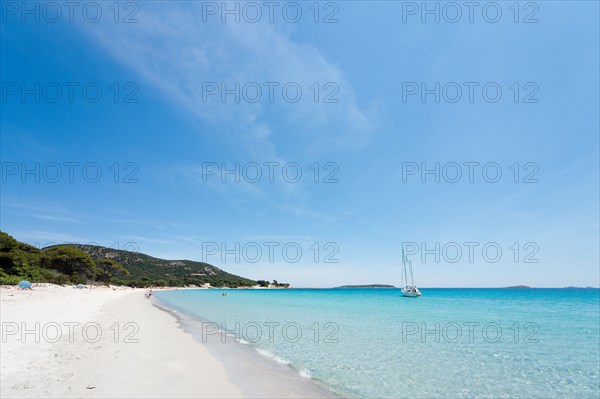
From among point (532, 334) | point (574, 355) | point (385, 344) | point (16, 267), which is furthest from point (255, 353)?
point (16, 267)

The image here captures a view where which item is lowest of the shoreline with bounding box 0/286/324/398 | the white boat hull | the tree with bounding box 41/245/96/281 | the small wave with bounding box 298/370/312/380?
the white boat hull

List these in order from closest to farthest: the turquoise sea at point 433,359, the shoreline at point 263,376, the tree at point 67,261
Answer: the shoreline at point 263,376 → the turquoise sea at point 433,359 → the tree at point 67,261

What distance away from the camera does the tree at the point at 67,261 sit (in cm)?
7681

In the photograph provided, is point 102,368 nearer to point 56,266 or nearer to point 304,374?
point 304,374

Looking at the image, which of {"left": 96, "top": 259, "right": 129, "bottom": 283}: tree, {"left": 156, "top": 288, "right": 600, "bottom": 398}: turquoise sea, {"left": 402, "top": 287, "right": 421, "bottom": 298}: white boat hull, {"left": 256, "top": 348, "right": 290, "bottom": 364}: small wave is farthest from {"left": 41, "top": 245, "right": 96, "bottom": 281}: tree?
{"left": 402, "top": 287, "right": 421, "bottom": 298}: white boat hull

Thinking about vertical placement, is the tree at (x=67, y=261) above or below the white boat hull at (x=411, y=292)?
above

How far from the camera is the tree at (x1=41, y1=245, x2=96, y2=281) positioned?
7681 centimetres

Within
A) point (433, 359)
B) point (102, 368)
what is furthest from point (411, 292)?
point (102, 368)

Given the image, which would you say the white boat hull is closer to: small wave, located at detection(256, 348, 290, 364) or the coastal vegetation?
small wave, located at detection(256, 348, 290, 364)

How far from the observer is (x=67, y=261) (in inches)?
3182

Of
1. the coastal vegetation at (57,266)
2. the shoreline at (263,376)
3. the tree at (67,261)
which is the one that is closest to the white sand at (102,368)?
the shoreline at (263,376)

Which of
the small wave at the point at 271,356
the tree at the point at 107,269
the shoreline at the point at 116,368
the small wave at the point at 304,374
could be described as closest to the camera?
the shoreline at the point at 116,368

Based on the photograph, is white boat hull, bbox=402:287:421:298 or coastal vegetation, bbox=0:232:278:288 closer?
coastal vegetation, bbox=0:232:278:288

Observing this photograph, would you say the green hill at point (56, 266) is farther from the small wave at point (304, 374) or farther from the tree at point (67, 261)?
the small wave at point (304, 374)
